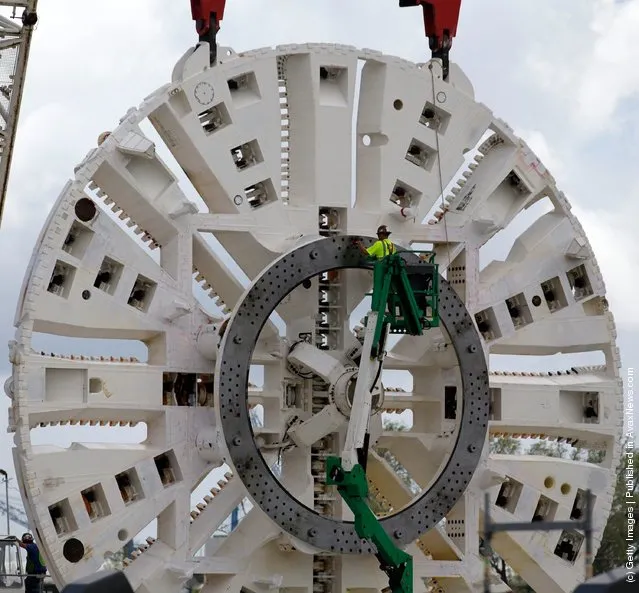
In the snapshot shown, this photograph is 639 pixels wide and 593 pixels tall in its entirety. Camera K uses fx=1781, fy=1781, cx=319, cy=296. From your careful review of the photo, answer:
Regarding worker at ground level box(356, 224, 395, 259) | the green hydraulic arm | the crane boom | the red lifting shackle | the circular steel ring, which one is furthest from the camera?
the crane boom

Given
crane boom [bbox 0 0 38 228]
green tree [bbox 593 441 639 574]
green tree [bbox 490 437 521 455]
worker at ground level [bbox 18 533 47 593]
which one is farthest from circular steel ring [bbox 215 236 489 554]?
green tree [bbox 490 437 521 455]

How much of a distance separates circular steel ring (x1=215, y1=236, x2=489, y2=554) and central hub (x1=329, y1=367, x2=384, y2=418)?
4.50ft

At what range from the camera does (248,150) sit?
85.8ft

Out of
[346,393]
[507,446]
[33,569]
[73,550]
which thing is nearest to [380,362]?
[346,393]

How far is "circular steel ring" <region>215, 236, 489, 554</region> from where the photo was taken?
24.6 m

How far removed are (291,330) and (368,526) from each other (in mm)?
3297

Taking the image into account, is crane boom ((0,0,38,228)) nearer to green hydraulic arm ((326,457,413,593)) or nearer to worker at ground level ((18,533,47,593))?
worker at ground level ((18,533,47,593))

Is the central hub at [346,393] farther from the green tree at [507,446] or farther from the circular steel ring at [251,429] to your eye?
the green tree at [507,446]

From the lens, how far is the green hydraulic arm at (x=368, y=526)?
24281mm

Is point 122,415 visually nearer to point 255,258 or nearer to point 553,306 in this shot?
point 255,258

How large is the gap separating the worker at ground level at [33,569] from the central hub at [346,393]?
5.33 meters

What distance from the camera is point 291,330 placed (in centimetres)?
2617

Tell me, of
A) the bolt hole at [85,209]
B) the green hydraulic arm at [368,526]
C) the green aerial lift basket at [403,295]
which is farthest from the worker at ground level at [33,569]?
the green aerial lift basket at [403,295]

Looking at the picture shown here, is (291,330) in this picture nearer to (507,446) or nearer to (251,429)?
(251,429)
